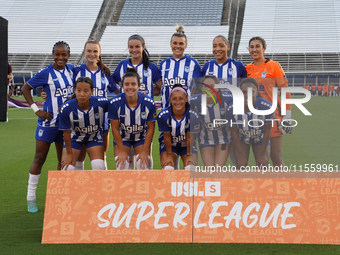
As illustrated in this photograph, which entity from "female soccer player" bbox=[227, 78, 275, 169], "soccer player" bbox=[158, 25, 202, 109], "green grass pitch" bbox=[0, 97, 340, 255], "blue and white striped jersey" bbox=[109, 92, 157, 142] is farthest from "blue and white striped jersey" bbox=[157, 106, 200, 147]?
"green grass pitch" bbox=[0, 97, 340, 255]

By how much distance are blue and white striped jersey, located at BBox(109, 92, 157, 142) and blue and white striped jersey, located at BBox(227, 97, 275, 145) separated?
952 mm

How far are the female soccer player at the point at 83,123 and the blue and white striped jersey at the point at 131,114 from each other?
4.9 inches

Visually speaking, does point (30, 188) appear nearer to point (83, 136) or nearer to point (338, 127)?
point (83, 136)

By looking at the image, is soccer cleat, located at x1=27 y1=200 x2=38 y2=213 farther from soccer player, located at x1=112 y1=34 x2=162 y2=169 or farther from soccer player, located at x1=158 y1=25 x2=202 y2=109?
soccer player, located at x1=158 y1=25 x2=202 y2=109

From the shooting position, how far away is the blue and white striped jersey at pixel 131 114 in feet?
11.6

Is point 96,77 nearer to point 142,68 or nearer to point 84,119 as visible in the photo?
point 142,68

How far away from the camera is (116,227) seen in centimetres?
286

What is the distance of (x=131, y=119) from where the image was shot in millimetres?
3562

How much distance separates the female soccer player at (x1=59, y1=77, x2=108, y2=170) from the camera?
3416mm

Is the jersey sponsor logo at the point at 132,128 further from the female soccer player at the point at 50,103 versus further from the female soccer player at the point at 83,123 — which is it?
the female soccer player at the point at 50,103

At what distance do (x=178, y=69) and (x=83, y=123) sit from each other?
1115 mm

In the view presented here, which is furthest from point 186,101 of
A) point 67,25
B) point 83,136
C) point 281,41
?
point 67,25
